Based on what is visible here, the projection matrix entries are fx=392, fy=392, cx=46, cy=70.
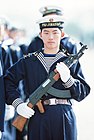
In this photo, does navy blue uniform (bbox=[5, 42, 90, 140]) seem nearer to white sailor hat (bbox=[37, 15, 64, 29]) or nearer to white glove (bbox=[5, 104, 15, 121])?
white sailor hat (bbox=[37, 15, 64, 29])

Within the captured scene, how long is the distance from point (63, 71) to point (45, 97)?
0.20 metres

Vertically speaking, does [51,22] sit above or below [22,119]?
above

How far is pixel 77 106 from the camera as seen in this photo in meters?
4.56

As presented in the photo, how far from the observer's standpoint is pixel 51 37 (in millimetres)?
2160

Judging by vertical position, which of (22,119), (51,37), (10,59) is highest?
(51,37)

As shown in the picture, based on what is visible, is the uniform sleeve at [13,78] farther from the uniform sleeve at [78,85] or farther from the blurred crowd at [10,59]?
the uniform sleeve at [78,85]

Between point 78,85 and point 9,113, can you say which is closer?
point 78,85

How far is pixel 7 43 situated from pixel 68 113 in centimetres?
76

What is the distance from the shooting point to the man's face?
7.13ft

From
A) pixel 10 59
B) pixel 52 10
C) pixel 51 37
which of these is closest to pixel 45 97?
pixel 51 37

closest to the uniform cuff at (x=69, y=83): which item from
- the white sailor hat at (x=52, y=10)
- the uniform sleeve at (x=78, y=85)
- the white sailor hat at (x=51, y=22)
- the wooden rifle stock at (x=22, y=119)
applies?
the uniform sleeve at (x=78, y=85)

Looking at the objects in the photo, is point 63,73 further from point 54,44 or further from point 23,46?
point 23,46

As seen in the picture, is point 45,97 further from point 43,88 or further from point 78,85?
point 78,85

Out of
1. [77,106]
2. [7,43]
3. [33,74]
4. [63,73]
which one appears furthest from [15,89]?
[77,106]
